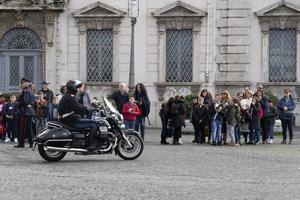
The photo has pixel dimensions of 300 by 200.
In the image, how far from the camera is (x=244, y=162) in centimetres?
1931

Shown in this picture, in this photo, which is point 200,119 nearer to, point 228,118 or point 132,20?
point 228,118

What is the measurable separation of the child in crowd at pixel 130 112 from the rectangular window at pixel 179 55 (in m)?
11.3

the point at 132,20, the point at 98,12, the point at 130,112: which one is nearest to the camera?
the point at 130,112

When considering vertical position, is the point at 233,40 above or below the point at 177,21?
below

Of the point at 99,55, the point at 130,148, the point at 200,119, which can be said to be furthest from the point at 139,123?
the point at 99,55

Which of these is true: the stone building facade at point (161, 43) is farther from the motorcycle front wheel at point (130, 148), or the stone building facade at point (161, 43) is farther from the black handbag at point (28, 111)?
the motorcycle front wheel at point (130, 148)

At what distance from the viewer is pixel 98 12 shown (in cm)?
3634

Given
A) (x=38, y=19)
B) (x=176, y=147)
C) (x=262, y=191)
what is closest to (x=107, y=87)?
(x=38, y=19)

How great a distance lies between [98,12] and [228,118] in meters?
12.2

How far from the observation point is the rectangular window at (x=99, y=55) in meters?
36.7

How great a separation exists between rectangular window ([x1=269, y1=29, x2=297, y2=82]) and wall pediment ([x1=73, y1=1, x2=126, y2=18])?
603cm

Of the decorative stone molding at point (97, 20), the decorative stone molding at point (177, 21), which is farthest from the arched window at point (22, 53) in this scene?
the decorative stone molding at point (177, 21)

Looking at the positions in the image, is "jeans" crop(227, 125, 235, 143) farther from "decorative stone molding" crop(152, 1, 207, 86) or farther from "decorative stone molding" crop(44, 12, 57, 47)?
"decorative stone molding" crop(44, 12, 57, 47)

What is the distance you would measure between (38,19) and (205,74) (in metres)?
7.02
